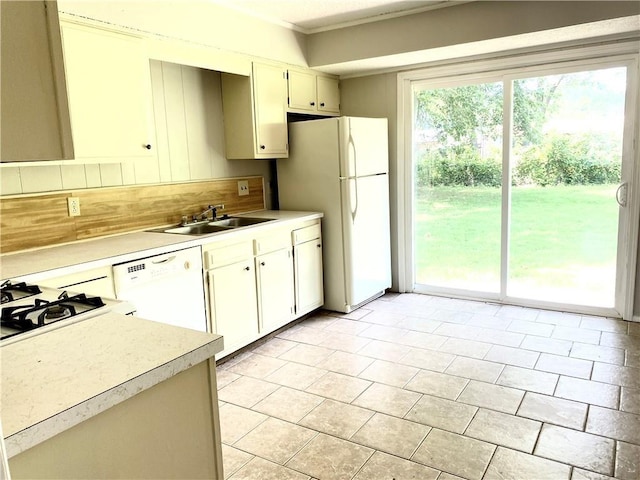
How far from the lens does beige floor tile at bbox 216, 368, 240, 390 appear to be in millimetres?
3047

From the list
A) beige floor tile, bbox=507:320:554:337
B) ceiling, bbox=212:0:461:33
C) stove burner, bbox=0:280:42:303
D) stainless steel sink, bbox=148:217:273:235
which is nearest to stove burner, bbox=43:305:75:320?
stove burner, bbox=0:280:42:303

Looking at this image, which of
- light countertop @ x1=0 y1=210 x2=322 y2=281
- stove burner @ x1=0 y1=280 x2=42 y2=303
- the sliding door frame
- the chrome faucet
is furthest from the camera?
the chrome faucet

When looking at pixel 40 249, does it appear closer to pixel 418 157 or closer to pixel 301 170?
pixel 301 170

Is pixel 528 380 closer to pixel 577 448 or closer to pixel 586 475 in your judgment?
pixel 577 448

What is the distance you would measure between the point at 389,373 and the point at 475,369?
539mm

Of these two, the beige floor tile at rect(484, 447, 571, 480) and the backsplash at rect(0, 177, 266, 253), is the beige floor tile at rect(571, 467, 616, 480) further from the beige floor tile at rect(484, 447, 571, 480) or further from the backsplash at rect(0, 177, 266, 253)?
the backsplash at rect(0, 177, 266, 253)

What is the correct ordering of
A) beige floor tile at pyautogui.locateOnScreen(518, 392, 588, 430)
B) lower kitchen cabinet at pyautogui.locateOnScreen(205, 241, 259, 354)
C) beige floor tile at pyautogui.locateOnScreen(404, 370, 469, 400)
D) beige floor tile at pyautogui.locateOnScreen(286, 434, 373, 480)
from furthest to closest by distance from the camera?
lower kitchen cabinet at pyautogui.locateOnScreen(205, 241, 259, 354)
beige floor tile at pyautogui.locateOnScreen(404, 370, 469, 400)
beige floor tile at pyautogui.locateOnScreen(518, 392, 588, 430)
beige floor tile at pyautogui.locateOnScreen(286, 434, 373, 480)

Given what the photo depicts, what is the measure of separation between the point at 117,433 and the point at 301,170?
334cm

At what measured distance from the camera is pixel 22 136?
2.92 ft

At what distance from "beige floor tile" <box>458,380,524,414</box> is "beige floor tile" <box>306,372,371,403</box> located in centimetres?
58

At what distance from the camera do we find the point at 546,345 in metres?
3.43

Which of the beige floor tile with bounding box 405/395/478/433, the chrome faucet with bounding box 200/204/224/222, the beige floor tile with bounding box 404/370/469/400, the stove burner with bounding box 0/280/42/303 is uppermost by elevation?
the chrome faucet with bounding box 200/204/224/222

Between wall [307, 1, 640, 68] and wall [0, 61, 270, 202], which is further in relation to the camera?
wall [307, 1, 640, 68]

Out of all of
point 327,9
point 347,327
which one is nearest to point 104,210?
point 347,327
